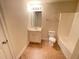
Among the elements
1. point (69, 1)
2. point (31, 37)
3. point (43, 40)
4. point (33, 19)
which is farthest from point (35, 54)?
point (69, 1)

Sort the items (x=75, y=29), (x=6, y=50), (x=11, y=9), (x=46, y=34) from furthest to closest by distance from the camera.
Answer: (x=46, y=34) → (x=75, y=29) → (x=11, y=9) → (x=6, y=50)

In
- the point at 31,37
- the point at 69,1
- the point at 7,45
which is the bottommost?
the point at 31,37

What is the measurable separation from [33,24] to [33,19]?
0.72 feet

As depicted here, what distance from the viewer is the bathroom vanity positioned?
3.85 metres

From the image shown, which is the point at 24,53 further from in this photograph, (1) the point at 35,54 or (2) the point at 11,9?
(2) the point at 11,9

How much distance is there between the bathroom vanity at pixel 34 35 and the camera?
12.6 ft

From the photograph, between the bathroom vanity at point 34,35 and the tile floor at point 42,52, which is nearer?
the tile floor at point 42,52

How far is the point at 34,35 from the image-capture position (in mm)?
3910

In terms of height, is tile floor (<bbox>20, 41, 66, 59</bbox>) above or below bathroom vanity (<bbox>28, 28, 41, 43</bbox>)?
below

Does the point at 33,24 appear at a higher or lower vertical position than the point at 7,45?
higher

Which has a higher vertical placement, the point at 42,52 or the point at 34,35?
the point at 34,35

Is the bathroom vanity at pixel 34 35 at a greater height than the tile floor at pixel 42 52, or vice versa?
the bathroom vanity at pixel 34 35

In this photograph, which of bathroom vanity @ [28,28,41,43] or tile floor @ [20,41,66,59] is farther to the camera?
bathroom vanity @ [28,28,41,43]

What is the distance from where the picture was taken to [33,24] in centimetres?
416
